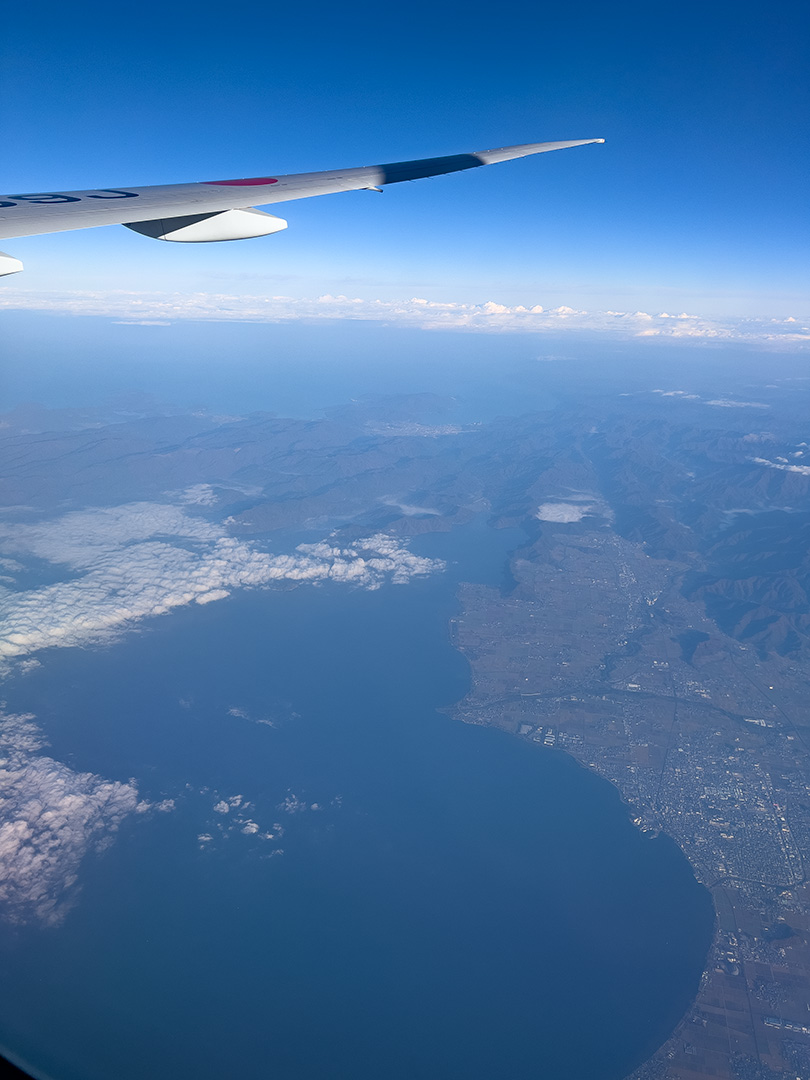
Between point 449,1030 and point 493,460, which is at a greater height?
point 493,460

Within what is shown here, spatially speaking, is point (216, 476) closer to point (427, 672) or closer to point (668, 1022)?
point (427, 672)

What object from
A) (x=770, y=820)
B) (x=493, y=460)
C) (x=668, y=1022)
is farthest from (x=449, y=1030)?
(x=493, y=460)

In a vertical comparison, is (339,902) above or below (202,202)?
below

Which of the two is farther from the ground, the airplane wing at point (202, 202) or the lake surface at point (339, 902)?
the airplane wing at point (202, 202)

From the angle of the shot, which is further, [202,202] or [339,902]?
[339,902]
